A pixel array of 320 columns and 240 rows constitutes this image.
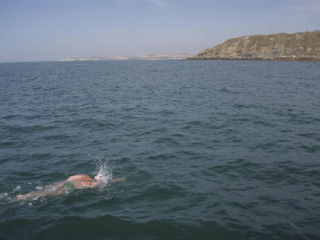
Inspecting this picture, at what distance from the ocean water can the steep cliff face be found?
109 m

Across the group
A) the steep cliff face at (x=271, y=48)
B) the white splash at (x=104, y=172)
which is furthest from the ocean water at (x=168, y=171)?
the steep cliff face at (x=271, y=48)

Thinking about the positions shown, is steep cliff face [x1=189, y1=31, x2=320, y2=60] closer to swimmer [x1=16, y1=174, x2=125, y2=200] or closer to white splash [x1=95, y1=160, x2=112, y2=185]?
white splash [x1=95, y1=160, x2=112, y2=185]

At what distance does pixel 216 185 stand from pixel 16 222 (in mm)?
7411

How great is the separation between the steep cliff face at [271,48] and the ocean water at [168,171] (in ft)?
358

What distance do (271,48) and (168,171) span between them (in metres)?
152

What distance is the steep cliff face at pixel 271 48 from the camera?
12656cm

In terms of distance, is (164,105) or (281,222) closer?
(281,222)

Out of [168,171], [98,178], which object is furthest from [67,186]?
[168,171]

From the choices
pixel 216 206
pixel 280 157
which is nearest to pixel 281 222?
pixel 216 206

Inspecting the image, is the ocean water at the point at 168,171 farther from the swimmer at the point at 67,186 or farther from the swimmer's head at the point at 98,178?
the swimmer's head at the point at 98,178

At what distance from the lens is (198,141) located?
16.8m

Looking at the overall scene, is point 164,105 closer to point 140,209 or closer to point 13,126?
point 13,126

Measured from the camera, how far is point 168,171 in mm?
12750

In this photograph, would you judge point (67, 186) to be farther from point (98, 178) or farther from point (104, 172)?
point (104, 172)
